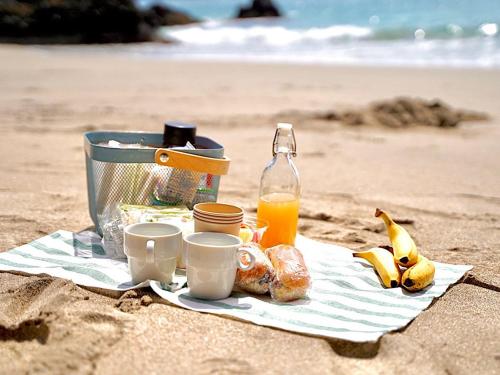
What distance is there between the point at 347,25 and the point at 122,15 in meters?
10.2

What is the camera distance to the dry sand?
1797 mm

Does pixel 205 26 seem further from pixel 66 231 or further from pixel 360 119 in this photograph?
pixel 66 231

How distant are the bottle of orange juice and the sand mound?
4.29m

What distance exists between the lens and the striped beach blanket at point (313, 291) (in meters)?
2.00

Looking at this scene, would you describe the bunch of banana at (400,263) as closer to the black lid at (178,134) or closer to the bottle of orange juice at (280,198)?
the bottle of orange juice at (280,198)

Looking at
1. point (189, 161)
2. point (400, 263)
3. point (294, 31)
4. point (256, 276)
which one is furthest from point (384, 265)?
point (294, 31)

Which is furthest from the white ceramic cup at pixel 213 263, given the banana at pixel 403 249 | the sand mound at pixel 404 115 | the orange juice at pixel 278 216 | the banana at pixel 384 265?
the sand mound at pixel 404 115

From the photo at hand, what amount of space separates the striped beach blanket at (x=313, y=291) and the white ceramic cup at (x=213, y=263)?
0.04 meters

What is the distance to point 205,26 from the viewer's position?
97.9ft

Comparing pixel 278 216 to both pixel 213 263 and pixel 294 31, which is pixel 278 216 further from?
pixel 294 31

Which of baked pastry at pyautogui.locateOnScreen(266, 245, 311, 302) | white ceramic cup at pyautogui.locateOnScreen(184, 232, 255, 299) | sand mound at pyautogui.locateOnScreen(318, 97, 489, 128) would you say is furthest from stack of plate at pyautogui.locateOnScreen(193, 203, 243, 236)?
sand mound at pyautogui.locateOnScreen(318, 97, 489, 128)

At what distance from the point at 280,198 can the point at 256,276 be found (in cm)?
54

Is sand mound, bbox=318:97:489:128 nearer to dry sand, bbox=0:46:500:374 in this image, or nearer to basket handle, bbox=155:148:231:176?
dry sand, bbox=0:46:500:374

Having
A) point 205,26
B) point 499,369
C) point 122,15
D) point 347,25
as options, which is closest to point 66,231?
point 499,369
